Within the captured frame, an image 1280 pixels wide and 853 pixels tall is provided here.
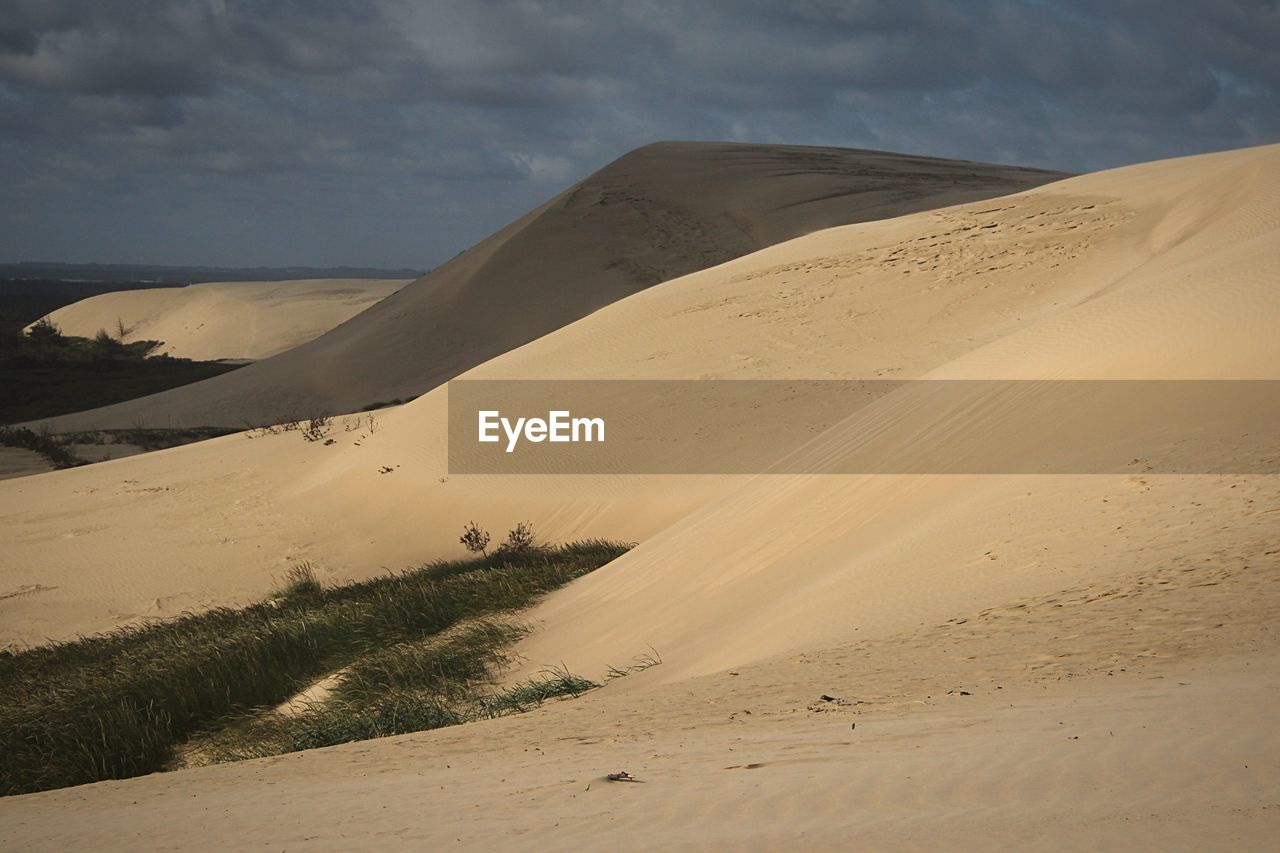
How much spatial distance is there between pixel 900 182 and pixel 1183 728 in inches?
1325

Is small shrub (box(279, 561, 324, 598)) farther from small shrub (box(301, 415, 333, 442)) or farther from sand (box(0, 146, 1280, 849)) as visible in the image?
small shrub (box(301, 415, 333, 442))

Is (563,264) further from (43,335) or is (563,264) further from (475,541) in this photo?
(43,335)

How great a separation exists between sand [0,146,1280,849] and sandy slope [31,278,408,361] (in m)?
50.2

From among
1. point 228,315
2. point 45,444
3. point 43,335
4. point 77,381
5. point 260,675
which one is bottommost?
point 260,675

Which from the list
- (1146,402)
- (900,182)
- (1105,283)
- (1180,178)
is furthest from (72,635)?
(900,182)

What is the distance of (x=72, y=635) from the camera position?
10.8 m

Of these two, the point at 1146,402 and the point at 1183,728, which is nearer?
the point at 1183,728

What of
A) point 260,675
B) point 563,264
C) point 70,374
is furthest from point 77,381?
point 260,675

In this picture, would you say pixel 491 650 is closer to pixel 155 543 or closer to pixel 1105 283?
pixel 155 543

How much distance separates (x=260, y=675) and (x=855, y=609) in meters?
4.31

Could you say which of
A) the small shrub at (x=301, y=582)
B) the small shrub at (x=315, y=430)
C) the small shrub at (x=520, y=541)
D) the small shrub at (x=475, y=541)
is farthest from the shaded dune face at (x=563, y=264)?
the small shrub at (x=520, y=541)

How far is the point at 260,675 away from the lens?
26.2 ft

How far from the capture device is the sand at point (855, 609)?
3330 mm

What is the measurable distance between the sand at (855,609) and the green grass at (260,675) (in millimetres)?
748
